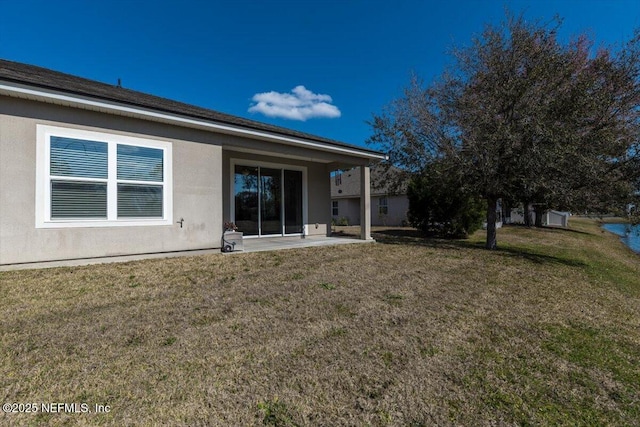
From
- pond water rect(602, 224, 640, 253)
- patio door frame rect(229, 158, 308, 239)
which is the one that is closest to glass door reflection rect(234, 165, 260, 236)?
patio door frame rect(229, 158, 308, 239)

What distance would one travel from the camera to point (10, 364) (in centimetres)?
247

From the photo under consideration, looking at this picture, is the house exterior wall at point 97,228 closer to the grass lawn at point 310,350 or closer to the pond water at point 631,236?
the grass lawn at point 310,350

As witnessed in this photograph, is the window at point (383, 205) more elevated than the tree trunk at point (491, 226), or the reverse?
the window at point (383, 205)

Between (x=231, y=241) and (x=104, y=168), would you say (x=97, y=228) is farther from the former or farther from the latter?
(x=231, y=241)

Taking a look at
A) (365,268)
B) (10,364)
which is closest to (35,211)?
(10,364)

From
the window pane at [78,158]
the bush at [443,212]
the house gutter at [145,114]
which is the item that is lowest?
the bush at [443,212]

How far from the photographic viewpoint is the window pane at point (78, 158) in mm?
5547

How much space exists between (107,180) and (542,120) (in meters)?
10.9

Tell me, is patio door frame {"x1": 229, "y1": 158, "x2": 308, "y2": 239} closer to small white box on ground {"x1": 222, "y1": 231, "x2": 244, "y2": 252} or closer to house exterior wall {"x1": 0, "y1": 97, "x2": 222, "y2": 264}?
small white box on ground {"x1": 222, "y1": 231, "x2": 244, "y2": 252}

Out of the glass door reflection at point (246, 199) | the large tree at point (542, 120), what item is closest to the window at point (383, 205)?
the large tree at point (542, 120)

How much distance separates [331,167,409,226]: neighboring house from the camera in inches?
937

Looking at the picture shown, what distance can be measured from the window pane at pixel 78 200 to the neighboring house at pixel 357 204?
710 inches

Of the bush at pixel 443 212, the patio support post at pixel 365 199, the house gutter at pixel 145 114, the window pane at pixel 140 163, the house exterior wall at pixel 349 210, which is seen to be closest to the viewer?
the house gutter at pixel 145 114

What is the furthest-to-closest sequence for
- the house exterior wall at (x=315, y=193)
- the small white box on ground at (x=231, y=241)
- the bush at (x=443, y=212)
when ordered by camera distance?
the bush at (x=443, y=212), the house exterior wall at (x=315, y=193), the small white box on ground at (x=231, y=241)
